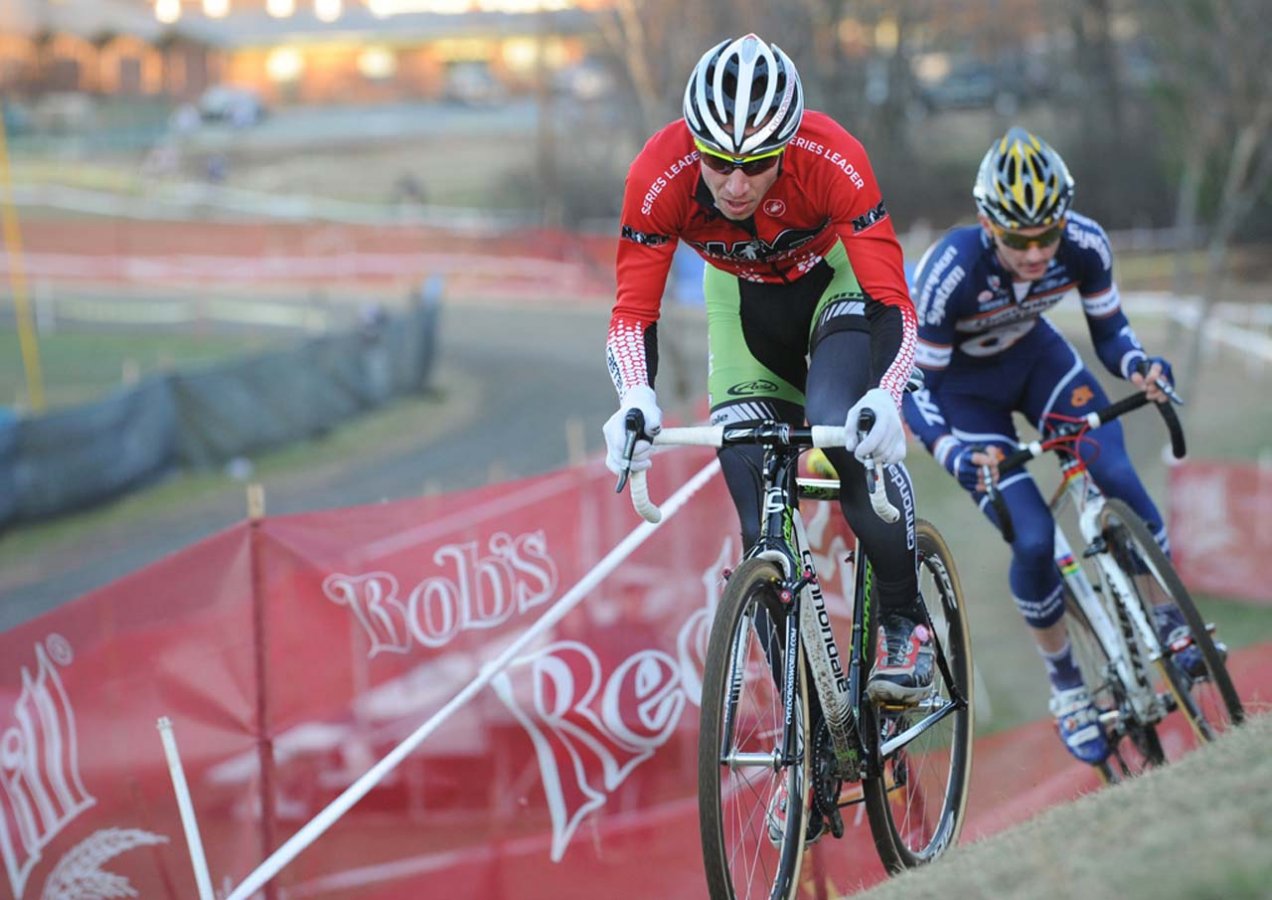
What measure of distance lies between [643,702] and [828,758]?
6.06 feet

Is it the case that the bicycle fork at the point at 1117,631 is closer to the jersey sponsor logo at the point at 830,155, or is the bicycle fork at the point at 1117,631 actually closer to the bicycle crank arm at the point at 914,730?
the bicycle crank arm at the point at 914,730

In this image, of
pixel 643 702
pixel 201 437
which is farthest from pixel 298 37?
pixel 643 702

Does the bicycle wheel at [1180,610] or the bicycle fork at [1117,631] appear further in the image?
the bicycle fork at [1117,631]

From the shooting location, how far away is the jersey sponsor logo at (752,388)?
5008mm

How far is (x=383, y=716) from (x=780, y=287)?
91.0 inches

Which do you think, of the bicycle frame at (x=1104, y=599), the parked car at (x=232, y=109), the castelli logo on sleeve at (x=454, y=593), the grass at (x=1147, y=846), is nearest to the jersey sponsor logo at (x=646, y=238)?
the grass at (x=1147, y=846)

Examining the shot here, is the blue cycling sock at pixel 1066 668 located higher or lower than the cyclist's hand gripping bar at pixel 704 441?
lower

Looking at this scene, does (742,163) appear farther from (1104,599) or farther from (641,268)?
(1104,599)

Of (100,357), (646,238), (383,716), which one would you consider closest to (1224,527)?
(383,716)

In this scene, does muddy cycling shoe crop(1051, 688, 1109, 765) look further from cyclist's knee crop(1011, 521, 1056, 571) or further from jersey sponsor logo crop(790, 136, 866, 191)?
jersey sponsor logo crop(790, 136, 866, 191)

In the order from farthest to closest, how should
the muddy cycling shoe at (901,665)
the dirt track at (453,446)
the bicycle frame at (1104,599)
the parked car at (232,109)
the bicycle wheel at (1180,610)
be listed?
1. the parked car at (232,109)
2. the dirt track at (453,446)
3. the bicycle frame at (1104,599)
4. the bicycle wheel at (1180,610)
5. the muddy cycling shoe at (901,665)

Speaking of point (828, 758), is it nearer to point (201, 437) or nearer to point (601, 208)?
point (201, 437)

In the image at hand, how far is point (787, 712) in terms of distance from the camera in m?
4.37

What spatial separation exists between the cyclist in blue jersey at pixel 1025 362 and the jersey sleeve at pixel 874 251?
131cm
